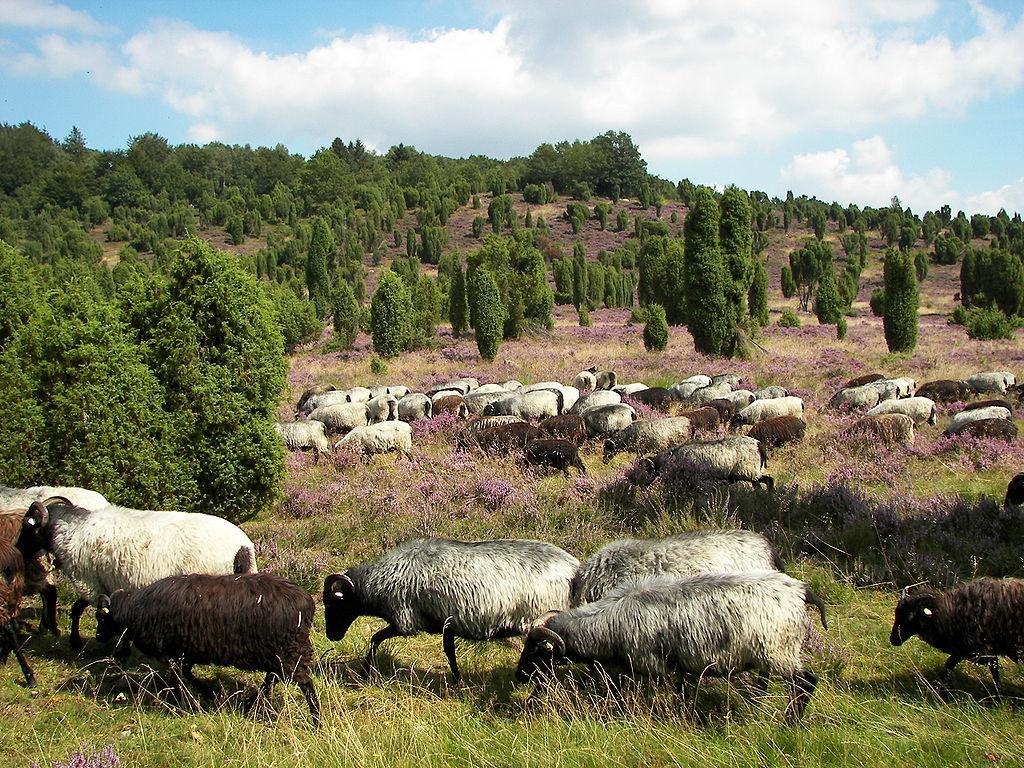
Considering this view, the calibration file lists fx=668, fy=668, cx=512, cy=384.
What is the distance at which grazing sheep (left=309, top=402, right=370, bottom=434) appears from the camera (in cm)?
1880

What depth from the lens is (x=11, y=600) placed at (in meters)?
6.50

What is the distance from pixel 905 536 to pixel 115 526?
9.91 m

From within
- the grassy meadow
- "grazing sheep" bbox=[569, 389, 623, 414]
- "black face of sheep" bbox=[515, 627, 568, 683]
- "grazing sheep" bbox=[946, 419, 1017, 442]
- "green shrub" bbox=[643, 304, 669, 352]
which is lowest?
the grassy meadow

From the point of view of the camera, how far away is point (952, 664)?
5754mm

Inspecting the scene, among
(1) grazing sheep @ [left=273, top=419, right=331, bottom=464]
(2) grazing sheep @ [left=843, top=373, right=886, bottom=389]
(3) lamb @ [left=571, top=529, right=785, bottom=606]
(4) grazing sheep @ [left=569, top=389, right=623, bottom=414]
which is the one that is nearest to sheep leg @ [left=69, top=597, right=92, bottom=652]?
(3) lamb @ [left=571, top=529, right=785, bottom=606]

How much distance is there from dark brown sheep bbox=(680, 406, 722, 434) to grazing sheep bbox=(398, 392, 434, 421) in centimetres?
738

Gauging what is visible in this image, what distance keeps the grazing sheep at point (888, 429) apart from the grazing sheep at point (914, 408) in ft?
5.64

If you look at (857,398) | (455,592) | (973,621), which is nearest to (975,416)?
(857,398)

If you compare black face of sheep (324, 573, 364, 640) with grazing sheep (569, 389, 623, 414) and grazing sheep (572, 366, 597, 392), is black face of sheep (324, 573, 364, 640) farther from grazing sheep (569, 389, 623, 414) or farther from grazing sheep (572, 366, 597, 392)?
grazing sheep (572, 366, 597, 392)

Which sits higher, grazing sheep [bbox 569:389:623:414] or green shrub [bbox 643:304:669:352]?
green shrub [bbox 643:304:669:352]

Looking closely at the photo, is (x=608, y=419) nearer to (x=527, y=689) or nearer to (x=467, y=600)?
(x=467, y=600)

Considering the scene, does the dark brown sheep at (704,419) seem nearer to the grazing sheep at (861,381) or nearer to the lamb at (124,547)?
the grazing sheep at (861,381)

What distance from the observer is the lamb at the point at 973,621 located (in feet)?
18.2

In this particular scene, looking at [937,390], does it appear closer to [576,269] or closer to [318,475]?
[318,475]
